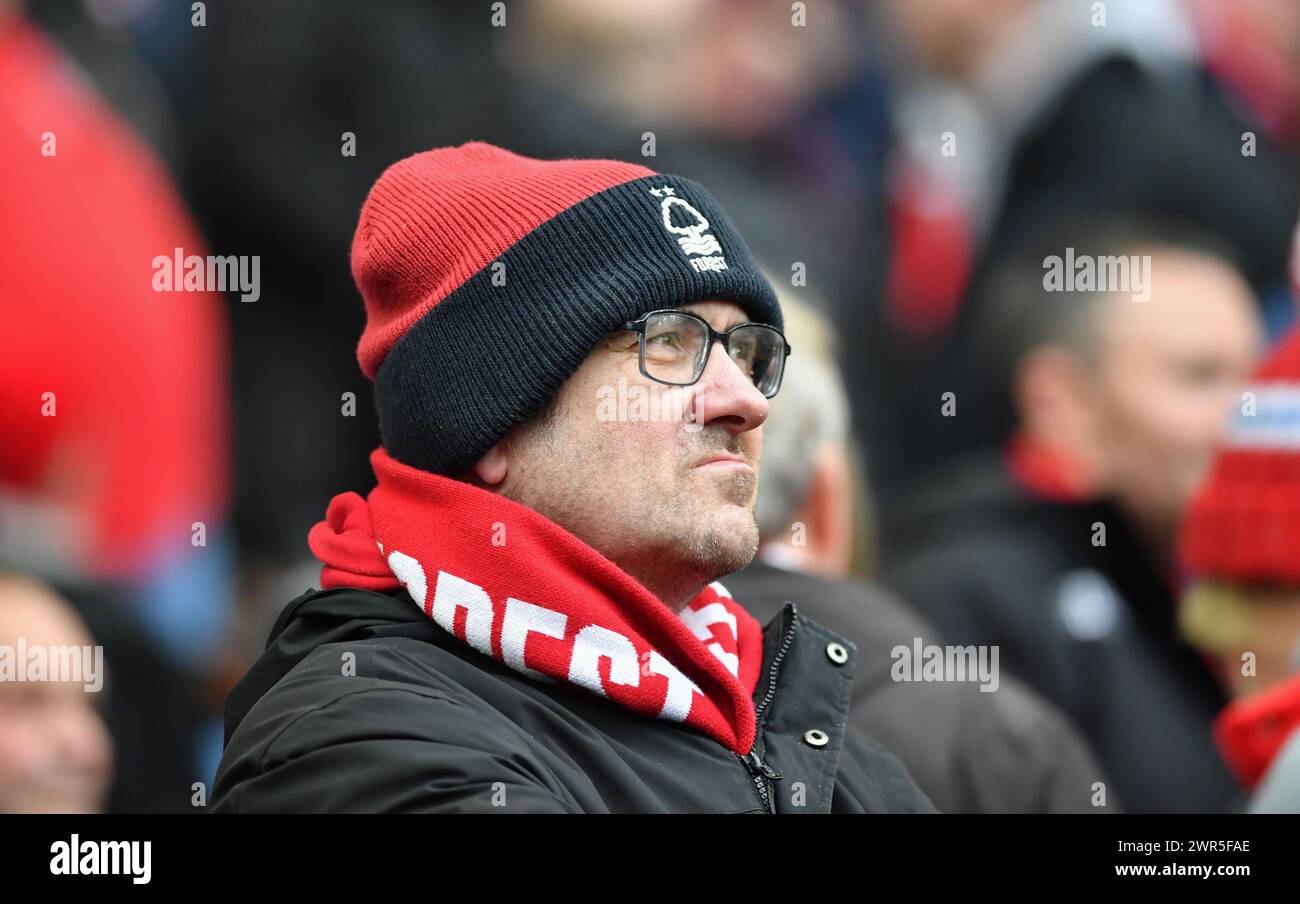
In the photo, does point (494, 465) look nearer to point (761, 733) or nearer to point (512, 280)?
point (512, 280)

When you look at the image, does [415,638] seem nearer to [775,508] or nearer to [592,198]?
[592,198]

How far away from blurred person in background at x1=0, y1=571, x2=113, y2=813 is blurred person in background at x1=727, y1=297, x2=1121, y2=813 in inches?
57.3

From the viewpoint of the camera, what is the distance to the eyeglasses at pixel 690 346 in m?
3.01

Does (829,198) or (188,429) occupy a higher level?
(829,198)

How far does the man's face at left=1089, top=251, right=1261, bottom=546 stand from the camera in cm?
571

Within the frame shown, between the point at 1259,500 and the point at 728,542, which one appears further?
the point at 1259,500

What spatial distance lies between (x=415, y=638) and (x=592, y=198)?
742 millimetres

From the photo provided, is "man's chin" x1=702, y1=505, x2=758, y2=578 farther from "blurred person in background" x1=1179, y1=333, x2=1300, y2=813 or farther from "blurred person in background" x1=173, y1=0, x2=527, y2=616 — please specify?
"blurred person in background" x1=173, y1=0, x2=527, y2=616

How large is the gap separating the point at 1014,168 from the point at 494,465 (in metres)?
4.16

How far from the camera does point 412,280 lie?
3.09 metres

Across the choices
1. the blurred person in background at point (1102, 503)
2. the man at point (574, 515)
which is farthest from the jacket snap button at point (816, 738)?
the blurred person in background at point (1102, 503)

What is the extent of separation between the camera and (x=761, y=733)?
298 cm

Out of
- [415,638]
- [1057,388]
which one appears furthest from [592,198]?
[1057,388]

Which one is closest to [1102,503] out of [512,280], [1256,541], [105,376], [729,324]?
[1256,541]
